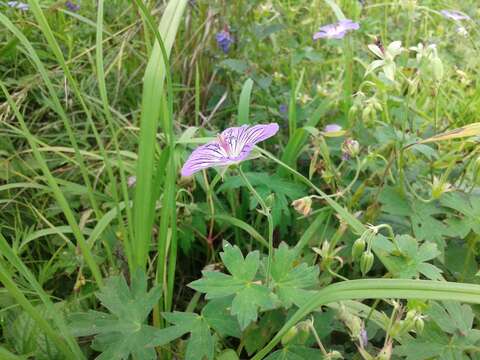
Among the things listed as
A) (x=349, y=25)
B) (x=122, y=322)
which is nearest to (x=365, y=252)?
(x=122, y=322)

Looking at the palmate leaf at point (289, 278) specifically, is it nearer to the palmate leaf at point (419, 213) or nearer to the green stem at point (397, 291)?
the green stem at point (397, 291)

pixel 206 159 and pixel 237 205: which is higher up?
pixel 206 159

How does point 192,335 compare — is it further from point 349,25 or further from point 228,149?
point 349,25

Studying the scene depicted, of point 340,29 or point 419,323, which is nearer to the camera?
point 419,323

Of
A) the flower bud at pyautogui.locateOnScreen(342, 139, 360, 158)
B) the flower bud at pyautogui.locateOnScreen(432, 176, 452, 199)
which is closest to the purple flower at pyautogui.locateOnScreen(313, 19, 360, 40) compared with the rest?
the flower bud at pyautogui.locateOnScreen(342, 139, 360, 158)

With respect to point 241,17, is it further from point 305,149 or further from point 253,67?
point 305,149
